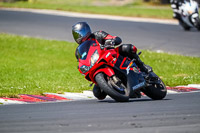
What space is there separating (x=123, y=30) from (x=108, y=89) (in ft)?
51.0

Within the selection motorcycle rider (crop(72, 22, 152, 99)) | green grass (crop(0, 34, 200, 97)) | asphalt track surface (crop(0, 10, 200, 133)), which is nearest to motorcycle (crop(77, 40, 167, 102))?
motorcycle rider (crop(72, 22, 152, 99))

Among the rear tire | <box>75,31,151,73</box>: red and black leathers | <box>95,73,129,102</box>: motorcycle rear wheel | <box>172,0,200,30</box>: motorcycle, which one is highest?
<box>75,31,151,73</box>: red and black leathers

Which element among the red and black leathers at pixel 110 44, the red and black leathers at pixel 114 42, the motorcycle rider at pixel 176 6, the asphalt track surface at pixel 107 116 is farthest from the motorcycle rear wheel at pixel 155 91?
the motorcycle rider at pixel 176 6

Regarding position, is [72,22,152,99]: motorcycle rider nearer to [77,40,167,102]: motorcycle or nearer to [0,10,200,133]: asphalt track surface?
[77,40,167,102]: motorcycle

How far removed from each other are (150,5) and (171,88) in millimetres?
30086

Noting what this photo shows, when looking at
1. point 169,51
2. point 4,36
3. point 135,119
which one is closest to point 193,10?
point 169,51

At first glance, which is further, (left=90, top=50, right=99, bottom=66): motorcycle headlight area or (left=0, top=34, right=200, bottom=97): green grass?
(left=0, top=34, right=200, bottom=97): green grass

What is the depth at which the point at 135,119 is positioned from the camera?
6609 millimetres

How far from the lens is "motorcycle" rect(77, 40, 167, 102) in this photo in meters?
8.41

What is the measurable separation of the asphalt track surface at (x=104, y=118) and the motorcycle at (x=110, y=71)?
28 centimetres

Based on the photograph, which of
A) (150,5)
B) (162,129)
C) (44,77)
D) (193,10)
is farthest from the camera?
(150,5)

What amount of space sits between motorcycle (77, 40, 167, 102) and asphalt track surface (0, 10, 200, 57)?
9612mm

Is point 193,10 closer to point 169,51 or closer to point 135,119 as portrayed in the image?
point 169,51

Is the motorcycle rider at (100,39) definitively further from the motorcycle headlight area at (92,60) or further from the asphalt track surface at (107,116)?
the asphalt track surface at (107,116)
